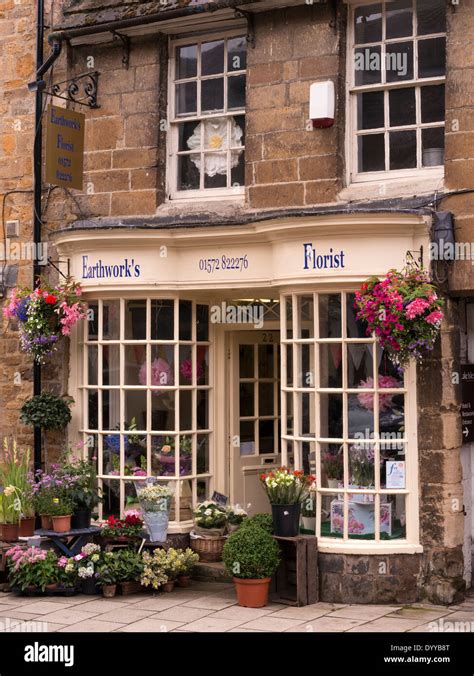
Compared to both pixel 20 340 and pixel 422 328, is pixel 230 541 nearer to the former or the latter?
pixel 422 328

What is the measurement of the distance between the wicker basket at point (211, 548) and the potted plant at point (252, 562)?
118 centimetres

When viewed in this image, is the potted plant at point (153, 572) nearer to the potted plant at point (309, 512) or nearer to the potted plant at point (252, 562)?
the potted plant at point (252, 562)

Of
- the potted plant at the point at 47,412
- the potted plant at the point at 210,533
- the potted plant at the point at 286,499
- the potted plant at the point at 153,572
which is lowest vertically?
the potted plant at the point at 153,572

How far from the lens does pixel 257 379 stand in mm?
11875

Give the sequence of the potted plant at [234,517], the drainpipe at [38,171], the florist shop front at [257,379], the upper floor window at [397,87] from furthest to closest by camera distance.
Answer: the drainpipe at [38,171] → the potted plant at [234,517] → the upper floor window at [397,87] → the florist shop front at [257,379]

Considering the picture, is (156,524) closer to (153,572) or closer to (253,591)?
(153,572)

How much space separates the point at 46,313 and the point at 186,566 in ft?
9.85

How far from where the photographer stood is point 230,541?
9648 mm

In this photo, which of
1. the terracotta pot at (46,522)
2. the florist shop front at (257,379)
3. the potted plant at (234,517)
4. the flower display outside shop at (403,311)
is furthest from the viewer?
the potted plant at (234,517)

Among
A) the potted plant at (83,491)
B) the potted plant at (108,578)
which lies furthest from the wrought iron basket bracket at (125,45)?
the potted plant at (108,578)

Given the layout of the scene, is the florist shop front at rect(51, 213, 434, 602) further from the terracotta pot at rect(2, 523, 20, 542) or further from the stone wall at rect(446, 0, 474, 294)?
the terracotta pot at rect(2, 523, 20, 542)

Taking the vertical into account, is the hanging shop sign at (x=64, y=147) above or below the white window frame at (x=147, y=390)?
above

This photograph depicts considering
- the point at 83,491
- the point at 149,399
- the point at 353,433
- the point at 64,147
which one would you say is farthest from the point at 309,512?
the point at 64,147

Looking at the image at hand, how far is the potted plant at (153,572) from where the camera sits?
33.1ft
